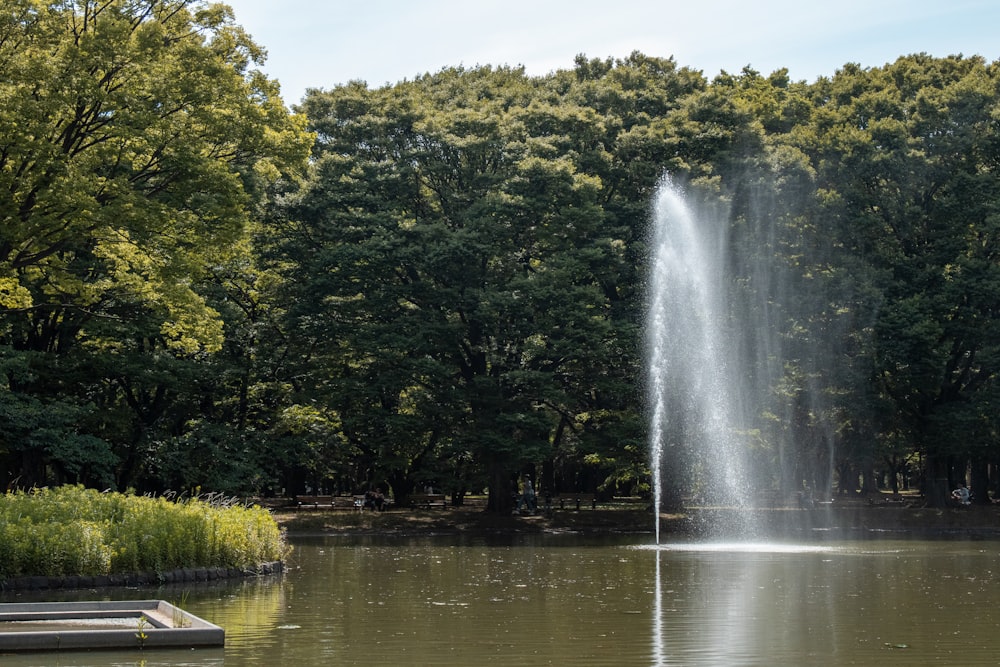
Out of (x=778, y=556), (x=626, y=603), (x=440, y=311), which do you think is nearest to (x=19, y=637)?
(x=626, y=603)

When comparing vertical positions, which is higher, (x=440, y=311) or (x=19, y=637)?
(x=440, y=311)

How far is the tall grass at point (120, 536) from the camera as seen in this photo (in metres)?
18.5

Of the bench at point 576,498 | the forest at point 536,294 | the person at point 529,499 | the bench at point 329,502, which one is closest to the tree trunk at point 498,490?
the forest at point 536,294

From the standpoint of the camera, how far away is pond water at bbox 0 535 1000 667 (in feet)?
40.4

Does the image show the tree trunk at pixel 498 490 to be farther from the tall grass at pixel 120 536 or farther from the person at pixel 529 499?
the tall grass at pixel 120 536

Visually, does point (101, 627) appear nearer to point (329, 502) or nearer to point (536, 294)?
point (536, 294)

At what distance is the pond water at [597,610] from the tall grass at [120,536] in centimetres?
83

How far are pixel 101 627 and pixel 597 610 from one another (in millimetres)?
6731

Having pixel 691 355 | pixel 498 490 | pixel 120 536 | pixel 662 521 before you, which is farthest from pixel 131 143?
pixel 662 521

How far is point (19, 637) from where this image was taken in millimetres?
12016

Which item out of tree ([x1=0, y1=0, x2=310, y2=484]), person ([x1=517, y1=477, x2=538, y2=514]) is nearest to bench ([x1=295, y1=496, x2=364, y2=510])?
person ([x1=517, y1=477, x2=538, y2=514])

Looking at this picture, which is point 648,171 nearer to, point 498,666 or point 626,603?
point 626,603

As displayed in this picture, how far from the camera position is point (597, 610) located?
16.4 meters

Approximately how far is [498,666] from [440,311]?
33.9 m
